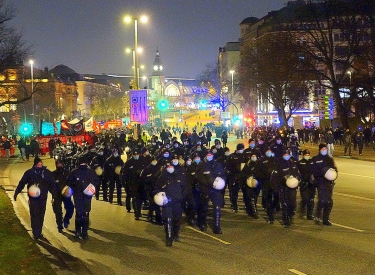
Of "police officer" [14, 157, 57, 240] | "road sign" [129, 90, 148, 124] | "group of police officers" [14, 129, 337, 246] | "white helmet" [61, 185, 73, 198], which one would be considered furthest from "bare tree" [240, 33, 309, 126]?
"police officer" [14, 157, 57, 240]

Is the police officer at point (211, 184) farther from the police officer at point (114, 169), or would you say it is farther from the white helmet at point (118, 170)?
the police officer at point (114, 169)

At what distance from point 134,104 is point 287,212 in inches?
587

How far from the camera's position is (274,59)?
54781 mm

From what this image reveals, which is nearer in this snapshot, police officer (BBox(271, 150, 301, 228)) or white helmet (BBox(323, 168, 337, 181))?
white helmet (BBox(323, 168, 337, 181))

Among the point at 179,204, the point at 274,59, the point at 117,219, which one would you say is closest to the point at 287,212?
the point at 179,204

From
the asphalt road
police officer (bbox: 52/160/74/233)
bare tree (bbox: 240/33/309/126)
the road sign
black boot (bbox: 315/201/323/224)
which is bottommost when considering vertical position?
the asphalt road

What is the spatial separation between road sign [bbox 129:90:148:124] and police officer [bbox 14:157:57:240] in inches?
568

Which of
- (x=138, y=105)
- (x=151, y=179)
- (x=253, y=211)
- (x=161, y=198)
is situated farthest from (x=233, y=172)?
(x=138, y=105)

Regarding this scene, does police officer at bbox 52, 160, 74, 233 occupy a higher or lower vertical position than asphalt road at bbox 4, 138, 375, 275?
higher

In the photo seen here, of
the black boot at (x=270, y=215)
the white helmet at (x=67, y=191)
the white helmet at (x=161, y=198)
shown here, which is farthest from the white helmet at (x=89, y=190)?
the black boot at (x=270, y=215)

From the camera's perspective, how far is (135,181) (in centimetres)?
1495

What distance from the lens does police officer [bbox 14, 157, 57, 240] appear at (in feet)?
39.6

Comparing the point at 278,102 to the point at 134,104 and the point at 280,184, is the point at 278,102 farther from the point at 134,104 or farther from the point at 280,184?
the point at 280,184

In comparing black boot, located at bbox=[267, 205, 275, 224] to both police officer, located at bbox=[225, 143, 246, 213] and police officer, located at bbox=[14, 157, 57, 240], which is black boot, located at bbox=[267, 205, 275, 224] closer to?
police officer, located at bbox=[225, 143, 246, 213]
